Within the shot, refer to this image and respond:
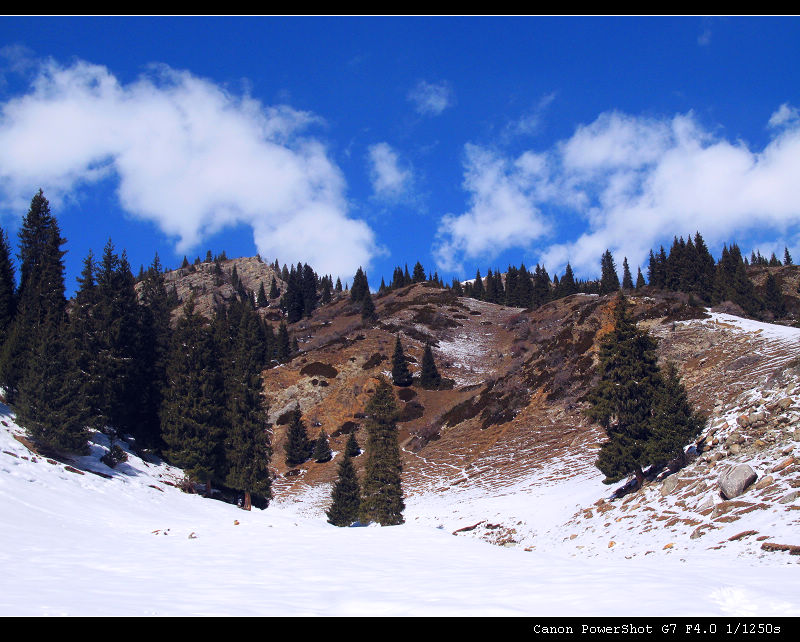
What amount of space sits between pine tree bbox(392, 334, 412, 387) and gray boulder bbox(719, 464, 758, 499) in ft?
180

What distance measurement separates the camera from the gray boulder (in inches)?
620

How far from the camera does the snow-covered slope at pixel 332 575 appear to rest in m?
5.61

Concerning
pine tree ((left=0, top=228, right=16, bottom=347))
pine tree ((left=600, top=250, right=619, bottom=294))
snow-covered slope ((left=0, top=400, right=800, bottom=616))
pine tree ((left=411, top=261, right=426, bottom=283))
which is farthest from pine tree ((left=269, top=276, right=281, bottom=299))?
snow-covered slope ((left=0, top=400, right=800, bottom=616))

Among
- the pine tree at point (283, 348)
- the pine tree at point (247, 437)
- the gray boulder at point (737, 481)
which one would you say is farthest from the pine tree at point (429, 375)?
the gray boulder at point (737, 481)

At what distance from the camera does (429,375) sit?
70.5 metres

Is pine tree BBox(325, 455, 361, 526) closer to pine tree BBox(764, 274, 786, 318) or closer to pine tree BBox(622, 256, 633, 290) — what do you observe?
pine tree BBox(764, 274, 786, 318)

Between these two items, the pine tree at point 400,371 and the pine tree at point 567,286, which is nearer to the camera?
the pine tree at point 400,371

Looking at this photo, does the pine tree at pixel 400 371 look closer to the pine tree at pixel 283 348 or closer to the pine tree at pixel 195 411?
the pine tree at pixel 283 348

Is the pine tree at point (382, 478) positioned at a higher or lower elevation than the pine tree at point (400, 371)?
lower

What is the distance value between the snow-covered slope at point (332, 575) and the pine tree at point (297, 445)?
125 ft

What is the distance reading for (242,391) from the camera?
112 feet

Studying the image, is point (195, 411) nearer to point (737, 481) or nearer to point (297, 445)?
point (297, 445)
